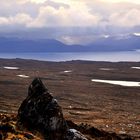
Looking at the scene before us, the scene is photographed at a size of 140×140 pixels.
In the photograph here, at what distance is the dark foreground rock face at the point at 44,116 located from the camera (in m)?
25.4

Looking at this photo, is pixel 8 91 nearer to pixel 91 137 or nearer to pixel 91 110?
pixel 91 110

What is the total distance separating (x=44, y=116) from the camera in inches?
1045

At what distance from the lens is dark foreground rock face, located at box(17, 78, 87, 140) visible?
2545 centimetres

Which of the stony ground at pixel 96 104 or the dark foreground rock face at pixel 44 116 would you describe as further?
the stony ground at pixel 96 104

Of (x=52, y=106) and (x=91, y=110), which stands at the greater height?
(x=52, y=106)

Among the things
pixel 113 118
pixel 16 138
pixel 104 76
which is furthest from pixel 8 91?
pixel 16 138

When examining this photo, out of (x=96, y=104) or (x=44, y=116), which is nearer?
(x=44, y=116)

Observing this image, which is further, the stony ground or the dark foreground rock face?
the stony ground

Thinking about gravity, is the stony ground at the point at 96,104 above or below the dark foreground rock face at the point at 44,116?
below

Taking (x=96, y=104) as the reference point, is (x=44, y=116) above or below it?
above

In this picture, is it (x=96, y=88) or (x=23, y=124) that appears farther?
(x=96, y=88)

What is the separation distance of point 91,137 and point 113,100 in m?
43.6

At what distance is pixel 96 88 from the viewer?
9219 cm

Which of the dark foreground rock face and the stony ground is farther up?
the dark foreground rock face
